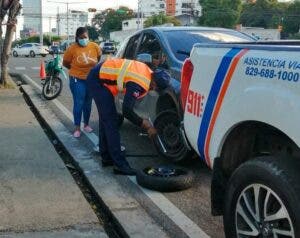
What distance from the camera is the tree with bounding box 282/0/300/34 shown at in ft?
308

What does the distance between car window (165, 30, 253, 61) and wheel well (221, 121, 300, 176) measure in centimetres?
351

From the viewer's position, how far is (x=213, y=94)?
161 inches

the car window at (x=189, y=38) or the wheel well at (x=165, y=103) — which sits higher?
the car window at (x=189, y=38)

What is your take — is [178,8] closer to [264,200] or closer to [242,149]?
[242,149]

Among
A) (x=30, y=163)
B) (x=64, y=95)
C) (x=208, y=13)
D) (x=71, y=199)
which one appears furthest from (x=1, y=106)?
(x=208, y=13)

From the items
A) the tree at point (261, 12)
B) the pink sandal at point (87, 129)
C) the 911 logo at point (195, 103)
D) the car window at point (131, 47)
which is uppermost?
the tree at point (261, 12)

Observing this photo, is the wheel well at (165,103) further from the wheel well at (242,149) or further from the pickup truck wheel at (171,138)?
the wheel well at (242,149)

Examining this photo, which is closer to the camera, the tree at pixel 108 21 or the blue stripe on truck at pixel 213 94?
the blue stripe on truck at pixel 213 94

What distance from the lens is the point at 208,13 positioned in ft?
312

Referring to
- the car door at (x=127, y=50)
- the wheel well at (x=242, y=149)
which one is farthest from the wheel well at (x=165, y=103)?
the wheel well at (x=242, y=149)

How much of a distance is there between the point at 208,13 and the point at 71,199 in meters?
92.0

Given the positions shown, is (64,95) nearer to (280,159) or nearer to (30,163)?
(30,163)

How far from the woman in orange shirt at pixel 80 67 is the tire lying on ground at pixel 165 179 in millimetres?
3068

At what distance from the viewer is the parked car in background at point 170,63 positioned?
22.9 ft
